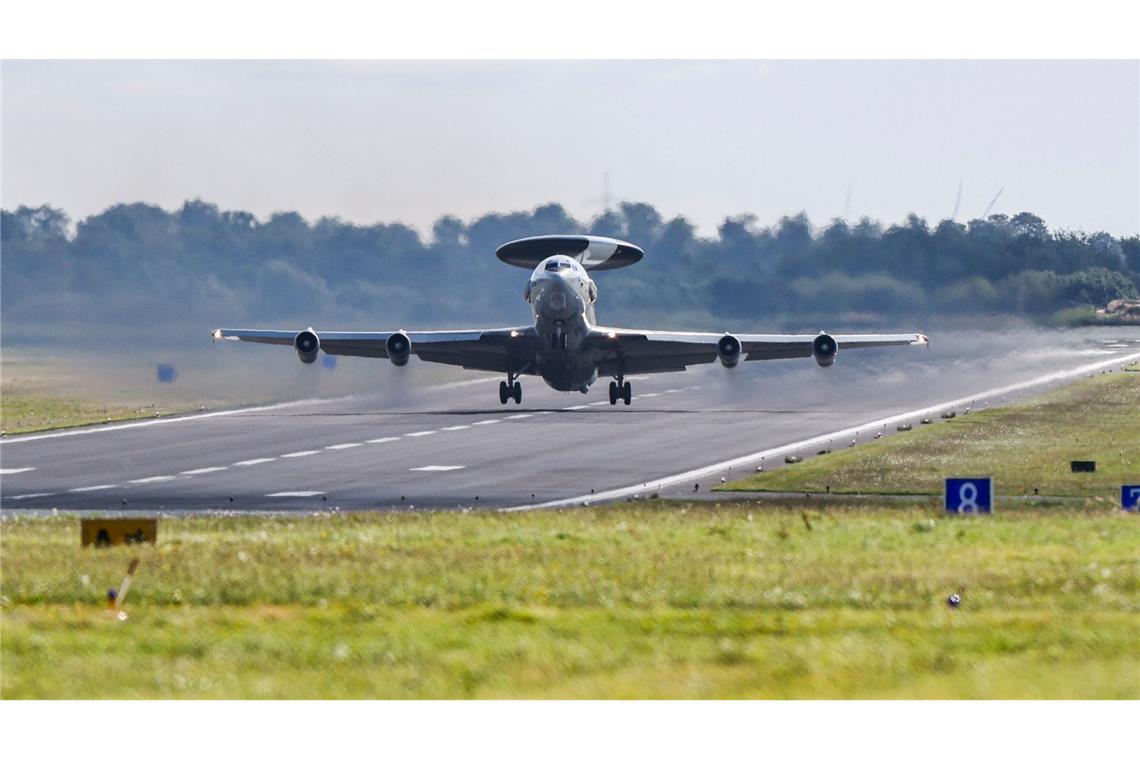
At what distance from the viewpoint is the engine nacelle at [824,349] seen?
6956 centimetres

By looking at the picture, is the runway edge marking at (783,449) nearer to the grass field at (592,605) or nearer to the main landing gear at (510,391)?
the grass field at (592,605)

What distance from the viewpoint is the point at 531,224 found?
3314 inches

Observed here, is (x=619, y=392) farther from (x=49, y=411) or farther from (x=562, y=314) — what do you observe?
(x=49, y=411)

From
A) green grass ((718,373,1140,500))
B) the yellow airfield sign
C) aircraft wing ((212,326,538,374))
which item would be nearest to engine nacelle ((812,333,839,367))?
green grass ((718,373,1140,500))

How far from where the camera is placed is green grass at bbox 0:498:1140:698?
20219 millimetres

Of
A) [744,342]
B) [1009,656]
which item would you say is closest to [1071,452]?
[744,342]

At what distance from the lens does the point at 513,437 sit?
6600 cm

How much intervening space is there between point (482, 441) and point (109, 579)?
36790mm

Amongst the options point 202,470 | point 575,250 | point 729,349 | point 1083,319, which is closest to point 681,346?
point 729,349

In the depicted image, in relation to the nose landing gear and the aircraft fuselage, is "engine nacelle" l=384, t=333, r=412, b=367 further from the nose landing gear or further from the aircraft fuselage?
the nose landing gear

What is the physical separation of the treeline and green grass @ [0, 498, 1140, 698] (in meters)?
42.0

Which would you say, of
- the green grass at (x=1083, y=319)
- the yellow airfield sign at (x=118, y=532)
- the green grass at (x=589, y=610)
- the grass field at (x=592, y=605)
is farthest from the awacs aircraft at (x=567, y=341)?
the yellow airfield sign at (x=118, y=532)

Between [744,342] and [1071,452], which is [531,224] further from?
[1071,452]

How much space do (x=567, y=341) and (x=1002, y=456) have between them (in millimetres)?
19998
